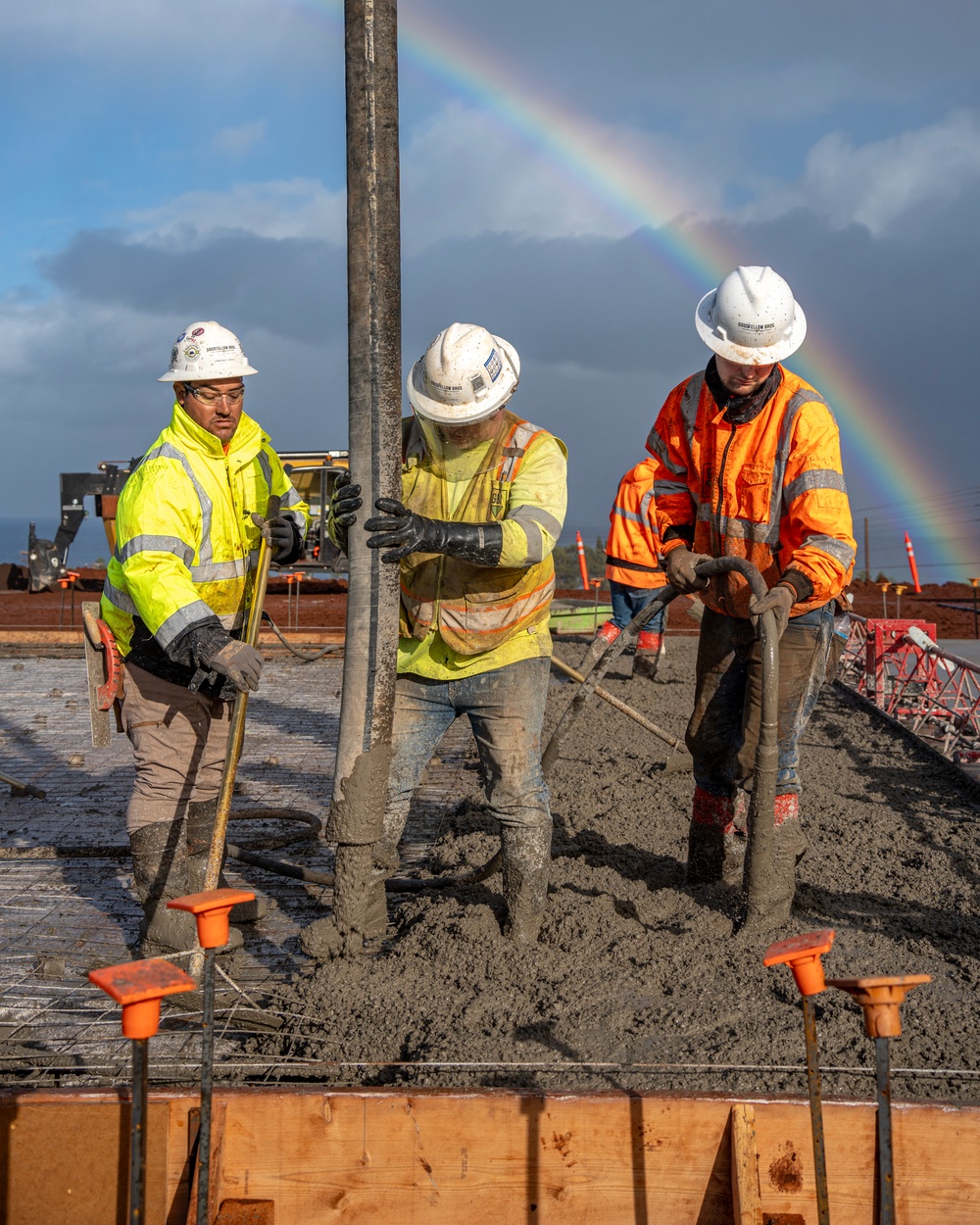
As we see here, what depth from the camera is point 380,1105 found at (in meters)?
2.37

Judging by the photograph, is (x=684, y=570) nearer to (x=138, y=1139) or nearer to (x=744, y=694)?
(x=744, y=694)

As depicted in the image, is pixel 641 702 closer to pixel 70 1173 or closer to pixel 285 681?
pixel 285 681

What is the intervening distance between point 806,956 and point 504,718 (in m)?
1.81

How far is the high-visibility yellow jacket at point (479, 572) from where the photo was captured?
3.68 meters

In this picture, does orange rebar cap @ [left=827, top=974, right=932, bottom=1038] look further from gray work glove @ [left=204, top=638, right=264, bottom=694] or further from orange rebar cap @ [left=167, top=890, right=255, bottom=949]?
gray work glove @ [left=204, top=638, right=264, bottom=694]

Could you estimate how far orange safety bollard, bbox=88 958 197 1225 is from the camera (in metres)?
1.85

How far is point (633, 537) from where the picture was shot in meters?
8.70

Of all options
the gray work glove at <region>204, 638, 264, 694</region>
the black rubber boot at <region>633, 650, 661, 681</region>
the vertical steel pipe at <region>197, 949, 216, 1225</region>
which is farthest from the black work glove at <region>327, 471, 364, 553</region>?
the black rubber boot at <region>633, 650, 661, 681</region>

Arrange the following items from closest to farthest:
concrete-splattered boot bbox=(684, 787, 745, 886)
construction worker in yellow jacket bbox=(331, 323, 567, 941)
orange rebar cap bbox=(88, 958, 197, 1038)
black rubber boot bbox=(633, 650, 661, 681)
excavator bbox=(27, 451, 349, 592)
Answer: orange rebar cap bbox=(88, 958, 197, 1038) < construction worker in yellow jacket bbox=(331, 323, 567, 941) < concrete-splattered boot bbox=(684, 787, 745, 886) < black rubber boot bbox=(633, 650, 661, 681) < excavator bbox=(27, 451, 349, 592)

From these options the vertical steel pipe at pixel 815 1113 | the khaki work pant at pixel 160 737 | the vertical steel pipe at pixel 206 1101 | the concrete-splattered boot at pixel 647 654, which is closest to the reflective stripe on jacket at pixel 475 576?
the khaki work pant at pixel 160 737

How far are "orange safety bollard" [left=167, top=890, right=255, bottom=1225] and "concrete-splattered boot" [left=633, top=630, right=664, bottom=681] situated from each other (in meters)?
7.40

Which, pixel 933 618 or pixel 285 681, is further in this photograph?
pixel 933 618

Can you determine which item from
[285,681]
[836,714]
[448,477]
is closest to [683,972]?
[448,477]

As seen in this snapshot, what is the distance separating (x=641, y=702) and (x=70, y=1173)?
684cm
